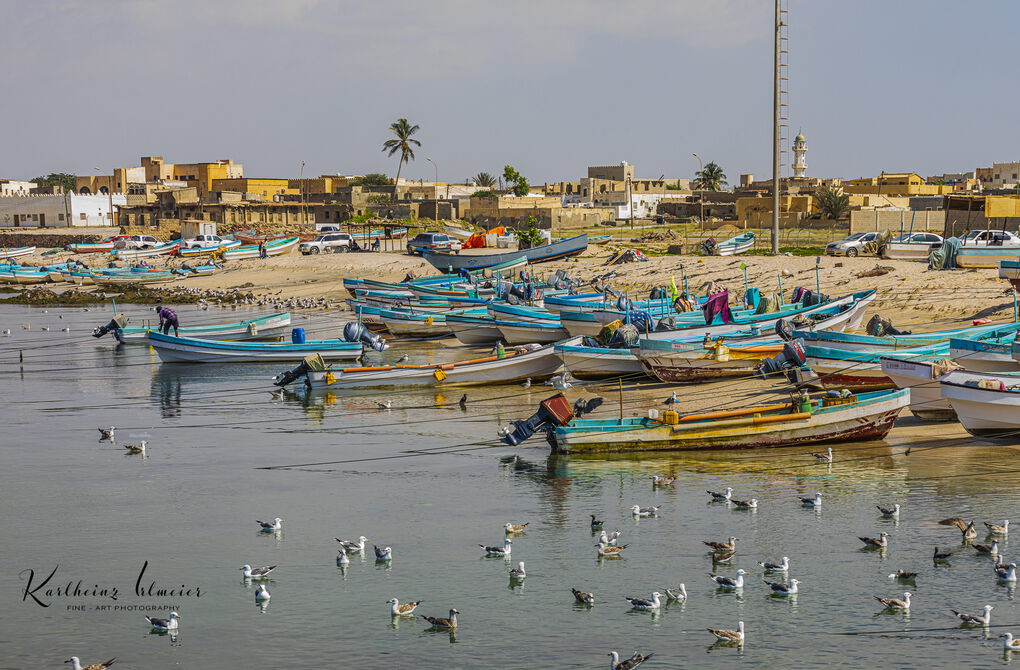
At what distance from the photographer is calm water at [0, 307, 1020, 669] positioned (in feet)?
45.7

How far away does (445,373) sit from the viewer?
1209 inches

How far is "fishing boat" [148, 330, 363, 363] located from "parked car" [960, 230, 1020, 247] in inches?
971

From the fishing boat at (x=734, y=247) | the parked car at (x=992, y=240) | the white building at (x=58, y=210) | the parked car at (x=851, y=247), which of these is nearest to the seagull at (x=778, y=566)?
the parked car at (x=992, y=240)

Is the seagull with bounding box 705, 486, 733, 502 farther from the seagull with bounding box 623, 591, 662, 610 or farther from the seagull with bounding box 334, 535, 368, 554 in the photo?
the seagull with bounding box 334, 535, 368, 554

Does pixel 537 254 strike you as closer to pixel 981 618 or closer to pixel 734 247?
pixel 734 247

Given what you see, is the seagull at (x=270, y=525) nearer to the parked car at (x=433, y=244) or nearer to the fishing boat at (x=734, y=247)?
the fishing boat at (x=734, y=247)

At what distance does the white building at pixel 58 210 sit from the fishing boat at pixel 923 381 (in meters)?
104

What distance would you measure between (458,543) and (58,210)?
354 ft

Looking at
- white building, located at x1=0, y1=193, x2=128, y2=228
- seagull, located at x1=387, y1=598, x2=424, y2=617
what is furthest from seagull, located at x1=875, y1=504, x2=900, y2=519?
white building, located at x1=0, y1=193, x2=128, y2=228

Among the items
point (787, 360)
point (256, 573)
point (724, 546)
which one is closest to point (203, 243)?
point (787, 360)

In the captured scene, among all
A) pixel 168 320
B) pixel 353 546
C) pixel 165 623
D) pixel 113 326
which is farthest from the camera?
pixel 113 326

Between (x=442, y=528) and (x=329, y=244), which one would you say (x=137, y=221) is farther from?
(x=442, y=528)

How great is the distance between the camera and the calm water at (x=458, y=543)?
13.9 meters

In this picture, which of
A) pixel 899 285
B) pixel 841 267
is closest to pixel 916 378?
pixel 899 285
